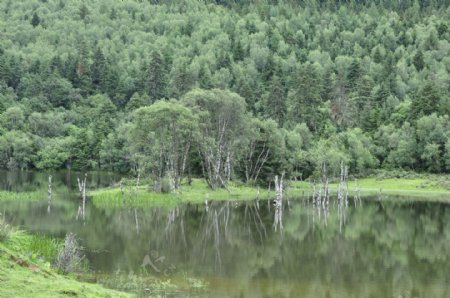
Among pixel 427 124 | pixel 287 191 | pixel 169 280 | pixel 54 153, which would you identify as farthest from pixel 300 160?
pixel 169 280

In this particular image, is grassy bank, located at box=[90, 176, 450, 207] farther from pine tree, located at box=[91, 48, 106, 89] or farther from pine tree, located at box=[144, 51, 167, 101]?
pine tree, located at box=[91, 48, 106, 89]

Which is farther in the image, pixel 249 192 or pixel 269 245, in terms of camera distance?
pixel 249 192

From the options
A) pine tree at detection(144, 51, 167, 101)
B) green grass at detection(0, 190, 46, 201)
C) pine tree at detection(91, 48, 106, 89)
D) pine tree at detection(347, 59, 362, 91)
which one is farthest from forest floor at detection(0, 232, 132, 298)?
pine tree at detection(91, 48, 106, 89)

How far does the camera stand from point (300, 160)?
118125mm

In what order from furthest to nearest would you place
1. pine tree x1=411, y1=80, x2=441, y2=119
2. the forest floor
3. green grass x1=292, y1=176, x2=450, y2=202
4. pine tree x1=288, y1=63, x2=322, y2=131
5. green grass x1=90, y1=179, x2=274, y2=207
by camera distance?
pine tree x1=288, y1=63, x2=322, y2=131, pine tree x1=411, y1=80, x2=441, y2=119, green grass x1=292, y1=176, x2=450, y2=202, green grass x1=90, y1=179, x2=274, y2=207, the forest floor

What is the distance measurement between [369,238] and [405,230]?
8562 millimetres

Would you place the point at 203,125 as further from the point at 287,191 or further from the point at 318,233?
the point at 318,233

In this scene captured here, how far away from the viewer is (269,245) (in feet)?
150

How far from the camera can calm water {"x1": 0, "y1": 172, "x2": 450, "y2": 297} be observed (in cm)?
3225

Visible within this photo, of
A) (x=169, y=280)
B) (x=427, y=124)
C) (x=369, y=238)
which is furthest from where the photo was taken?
(x=427, y=124)

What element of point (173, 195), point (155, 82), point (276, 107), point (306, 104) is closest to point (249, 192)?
point (173, 195)

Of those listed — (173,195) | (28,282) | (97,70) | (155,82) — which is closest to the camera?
(28,282)

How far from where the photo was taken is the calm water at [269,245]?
32.2 metres

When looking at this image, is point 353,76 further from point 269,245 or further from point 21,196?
point 269,245
